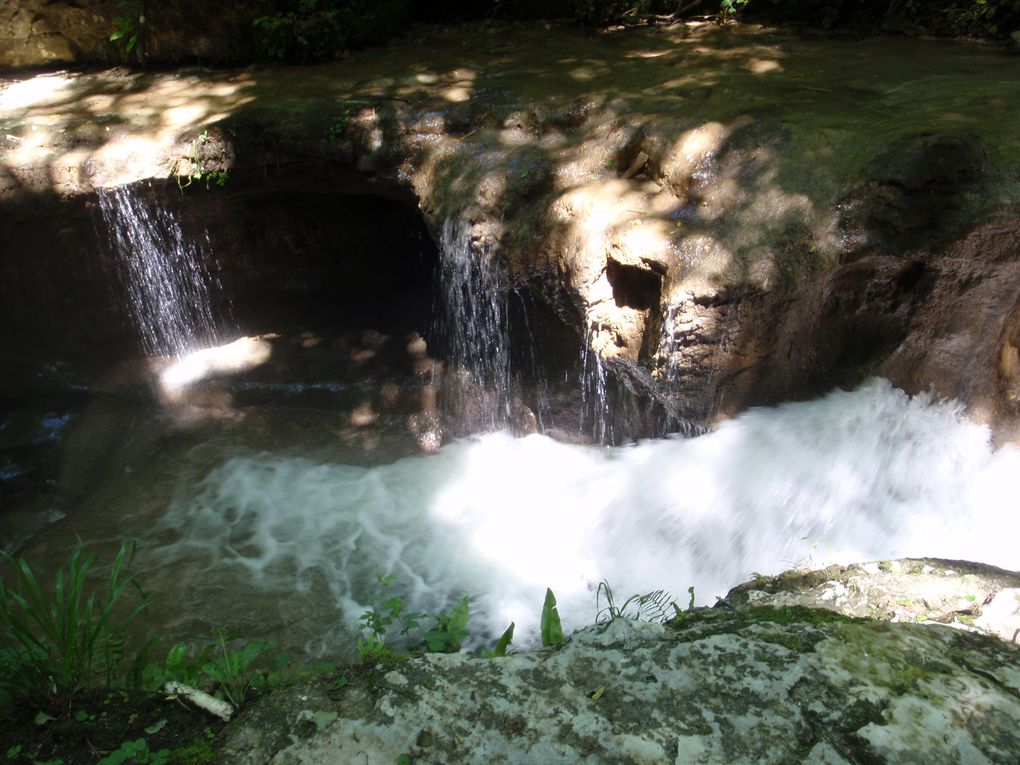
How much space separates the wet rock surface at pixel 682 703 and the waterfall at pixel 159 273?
5015mm

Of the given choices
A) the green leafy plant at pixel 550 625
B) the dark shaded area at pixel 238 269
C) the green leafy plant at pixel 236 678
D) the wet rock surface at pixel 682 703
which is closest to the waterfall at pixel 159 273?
the dark shaded area at pixel 238 269

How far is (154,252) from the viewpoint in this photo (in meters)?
6.03

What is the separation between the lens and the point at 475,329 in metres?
5.46

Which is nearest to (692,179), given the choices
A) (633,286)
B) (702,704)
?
(633,286)

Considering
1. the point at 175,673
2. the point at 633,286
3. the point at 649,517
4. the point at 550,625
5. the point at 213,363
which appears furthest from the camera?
the point at 213,363

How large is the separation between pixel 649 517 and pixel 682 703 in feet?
9.13

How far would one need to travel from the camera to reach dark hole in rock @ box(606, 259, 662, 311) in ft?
13.7

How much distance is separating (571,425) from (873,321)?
2.16 metres

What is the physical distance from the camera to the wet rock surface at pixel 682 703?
1.61 meters

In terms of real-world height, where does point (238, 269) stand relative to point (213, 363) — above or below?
above

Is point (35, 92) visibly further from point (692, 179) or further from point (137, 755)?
point (137, 755)

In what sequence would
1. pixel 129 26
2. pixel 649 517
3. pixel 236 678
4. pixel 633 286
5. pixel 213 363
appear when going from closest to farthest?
1. pixel 236 678
2. pixel 633 286
3. pixel 649 517
4. pixel 213 363
5. pixel 129 26

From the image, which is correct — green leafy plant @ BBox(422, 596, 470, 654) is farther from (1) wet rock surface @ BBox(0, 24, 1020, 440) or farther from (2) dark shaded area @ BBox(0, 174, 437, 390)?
(2) dark shaded area @ BBox(0, 174, 437, 390)

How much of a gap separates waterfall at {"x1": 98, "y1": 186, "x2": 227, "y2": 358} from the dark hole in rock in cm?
376
